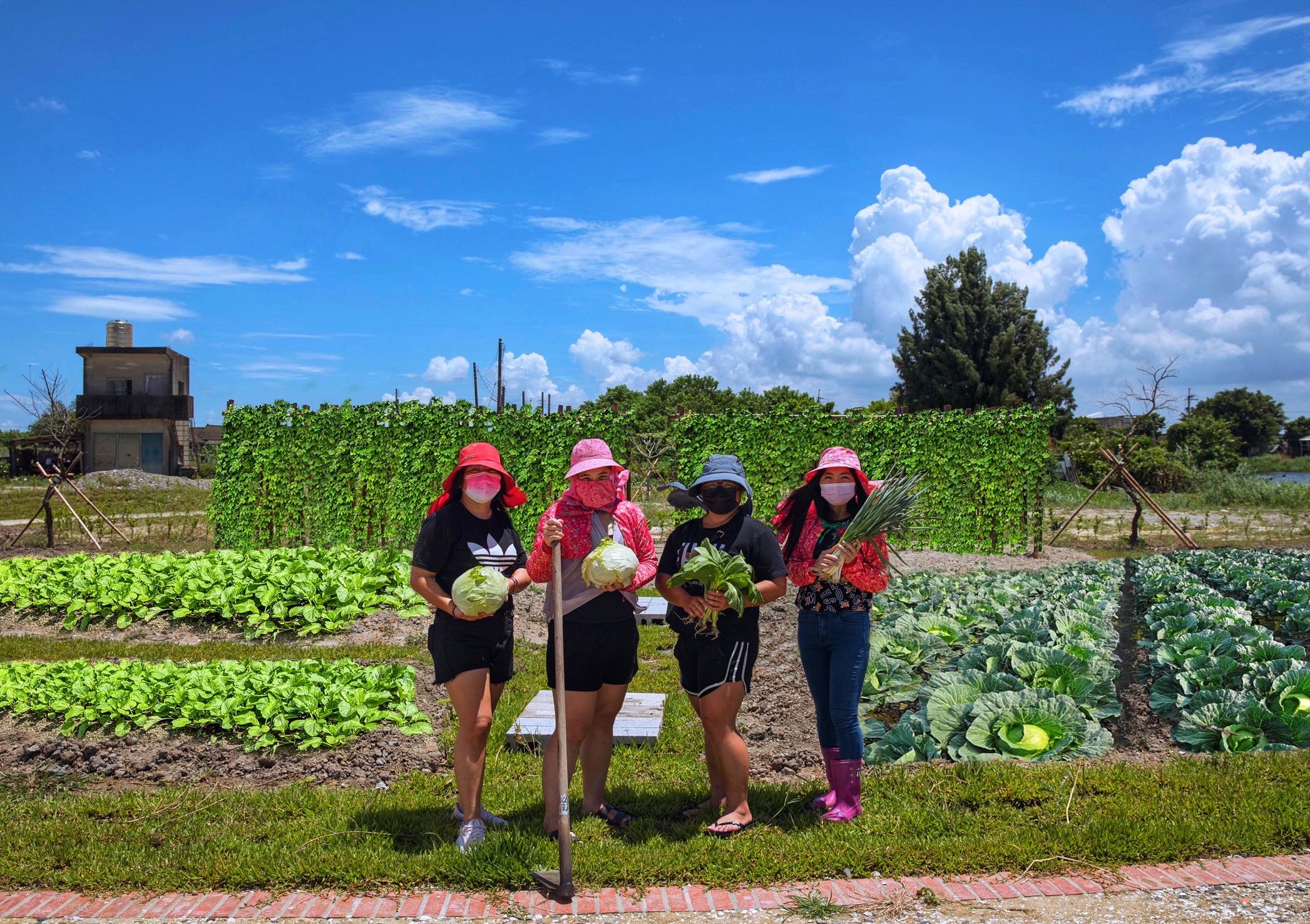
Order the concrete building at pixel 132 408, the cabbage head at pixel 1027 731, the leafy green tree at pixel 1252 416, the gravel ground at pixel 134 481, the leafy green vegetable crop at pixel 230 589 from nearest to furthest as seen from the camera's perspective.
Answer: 1. the cabbage head at pixel 1027 731
2. the leafy green vegetable crop at pixel 230 589
3. the gravel ground at pixel 134 481
4. the concrete building at pixel 132 408
5. the leafy green tree at pixel 1252 416

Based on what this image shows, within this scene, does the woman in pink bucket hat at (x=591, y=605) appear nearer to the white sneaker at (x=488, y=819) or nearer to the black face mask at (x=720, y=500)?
the white sneaker at (x=488, y=819)

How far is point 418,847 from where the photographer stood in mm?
4109

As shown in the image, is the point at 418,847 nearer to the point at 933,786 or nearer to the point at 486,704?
the point at 486,704

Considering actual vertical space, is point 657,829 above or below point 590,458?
below

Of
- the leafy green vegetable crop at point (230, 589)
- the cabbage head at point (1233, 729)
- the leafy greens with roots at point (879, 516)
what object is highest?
the leafy greens with roots at point (879, 516)

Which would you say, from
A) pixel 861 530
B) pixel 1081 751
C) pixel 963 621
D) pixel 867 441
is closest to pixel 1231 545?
pixel 867 441

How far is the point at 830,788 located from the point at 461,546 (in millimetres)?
2145

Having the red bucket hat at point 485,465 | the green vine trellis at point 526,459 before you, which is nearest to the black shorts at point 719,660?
the red bucket hat at point 485,465

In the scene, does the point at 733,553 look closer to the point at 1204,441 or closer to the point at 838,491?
the point at 838,491

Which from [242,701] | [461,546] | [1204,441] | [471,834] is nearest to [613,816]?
[471,834]

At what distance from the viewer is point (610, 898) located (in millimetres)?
3713

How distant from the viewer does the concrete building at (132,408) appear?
4381 centimetres

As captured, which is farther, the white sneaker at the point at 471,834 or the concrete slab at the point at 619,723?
the concrete slab at the point at 619,723

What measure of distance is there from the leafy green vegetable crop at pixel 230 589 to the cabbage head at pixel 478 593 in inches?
218
